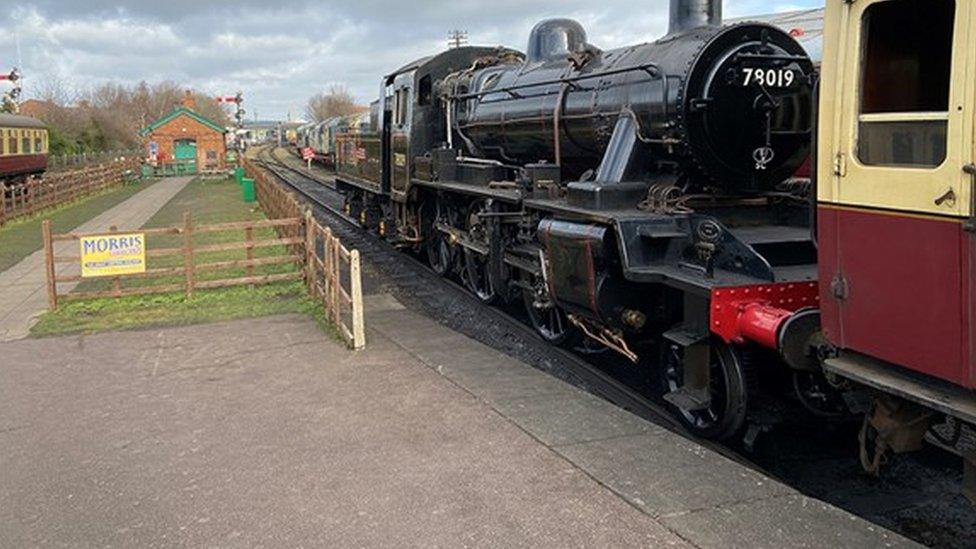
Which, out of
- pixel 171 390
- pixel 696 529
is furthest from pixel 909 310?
pixel 171 390

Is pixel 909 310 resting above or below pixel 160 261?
above

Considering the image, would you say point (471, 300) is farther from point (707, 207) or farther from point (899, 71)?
point (899, 71)

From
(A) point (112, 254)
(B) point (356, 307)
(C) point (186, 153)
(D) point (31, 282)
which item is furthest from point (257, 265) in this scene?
(C) point (186, 153)

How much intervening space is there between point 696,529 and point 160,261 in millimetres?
12998

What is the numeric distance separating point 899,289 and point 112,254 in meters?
9.91

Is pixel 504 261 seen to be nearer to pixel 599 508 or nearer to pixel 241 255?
pixel 599 508

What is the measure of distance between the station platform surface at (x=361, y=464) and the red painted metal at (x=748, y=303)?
78 cm

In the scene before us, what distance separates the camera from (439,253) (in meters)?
13.7

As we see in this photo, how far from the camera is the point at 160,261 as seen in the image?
15.2 metres

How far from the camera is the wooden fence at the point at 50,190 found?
24.2m

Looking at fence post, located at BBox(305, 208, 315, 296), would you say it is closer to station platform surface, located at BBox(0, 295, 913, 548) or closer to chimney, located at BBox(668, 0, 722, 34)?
station platform surface, located at BBox(0, 295, 913, 548)

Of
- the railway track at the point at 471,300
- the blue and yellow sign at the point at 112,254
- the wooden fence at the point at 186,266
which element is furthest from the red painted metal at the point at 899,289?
the blue and yellow sign at the point at 112,254

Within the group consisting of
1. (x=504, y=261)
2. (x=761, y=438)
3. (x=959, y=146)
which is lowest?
(x=761, y=438)

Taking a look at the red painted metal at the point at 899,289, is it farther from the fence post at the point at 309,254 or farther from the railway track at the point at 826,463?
the fence post at the point at 309,254
